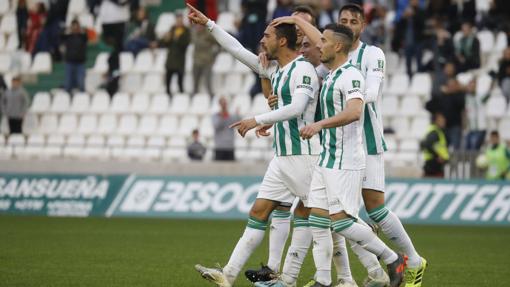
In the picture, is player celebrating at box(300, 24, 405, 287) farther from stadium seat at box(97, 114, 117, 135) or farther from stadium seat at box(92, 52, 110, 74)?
stadium seat at box(92, 52, 110, 74)

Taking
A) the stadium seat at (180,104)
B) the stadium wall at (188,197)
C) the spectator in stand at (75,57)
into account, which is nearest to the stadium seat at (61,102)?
the spectator in stand at (75,57)

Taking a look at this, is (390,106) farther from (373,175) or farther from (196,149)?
(373,175)

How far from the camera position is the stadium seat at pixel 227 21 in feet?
103

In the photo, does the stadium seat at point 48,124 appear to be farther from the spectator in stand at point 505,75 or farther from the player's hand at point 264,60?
the player's hand at point 264,60

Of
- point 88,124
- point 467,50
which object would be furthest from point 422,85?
point 88,124

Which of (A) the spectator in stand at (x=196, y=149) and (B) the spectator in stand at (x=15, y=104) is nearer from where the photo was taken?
(A) the spectator in stand at (x=196, y=149)

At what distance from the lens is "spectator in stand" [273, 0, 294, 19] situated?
27769mm

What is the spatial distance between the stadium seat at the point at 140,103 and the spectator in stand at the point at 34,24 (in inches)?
184

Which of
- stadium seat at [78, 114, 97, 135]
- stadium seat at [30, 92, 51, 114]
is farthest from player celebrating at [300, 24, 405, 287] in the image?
stadium seat at [30, 92, 51, 114]

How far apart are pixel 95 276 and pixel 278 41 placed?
3141 millimetres

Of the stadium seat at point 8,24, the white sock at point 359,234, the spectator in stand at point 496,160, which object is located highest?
the stadium seat at point 8,24

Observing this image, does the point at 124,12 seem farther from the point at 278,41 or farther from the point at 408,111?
the point at 278,41

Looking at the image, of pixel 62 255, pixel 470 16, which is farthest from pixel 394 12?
pixel 62 255

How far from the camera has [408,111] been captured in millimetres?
28312
